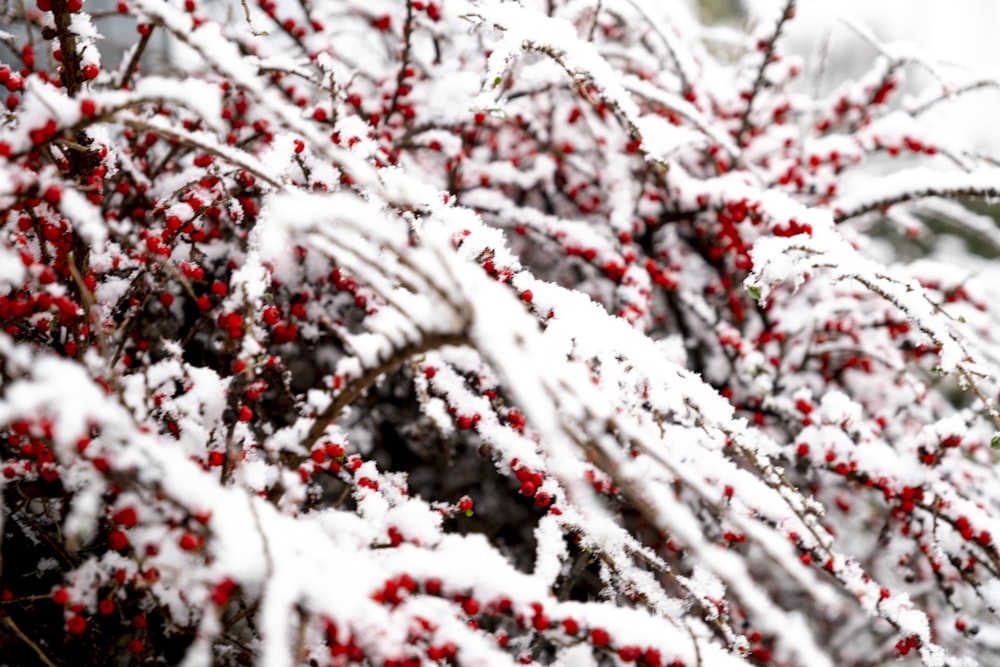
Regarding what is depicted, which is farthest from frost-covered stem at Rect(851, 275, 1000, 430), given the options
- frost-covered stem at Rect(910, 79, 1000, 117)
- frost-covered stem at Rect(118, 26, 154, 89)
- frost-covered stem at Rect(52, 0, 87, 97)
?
frost-covered stem at Rect(118, 26, 154, 89)

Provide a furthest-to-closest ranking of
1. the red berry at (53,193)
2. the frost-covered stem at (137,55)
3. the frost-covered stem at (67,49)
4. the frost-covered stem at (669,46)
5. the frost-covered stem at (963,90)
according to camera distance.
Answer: the frost-covered stem at (963,90) < the frost-covered stem at (669,46) < the frost-covered stem at (137,55) < the frost-covered stem at (67,49) < the red berry at (53,193)

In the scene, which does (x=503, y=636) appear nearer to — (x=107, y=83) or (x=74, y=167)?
(x=74, y=167)

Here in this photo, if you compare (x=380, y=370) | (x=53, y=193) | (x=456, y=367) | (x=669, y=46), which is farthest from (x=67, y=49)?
(x=669, y=46)

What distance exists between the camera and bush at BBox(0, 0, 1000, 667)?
30.3 inches

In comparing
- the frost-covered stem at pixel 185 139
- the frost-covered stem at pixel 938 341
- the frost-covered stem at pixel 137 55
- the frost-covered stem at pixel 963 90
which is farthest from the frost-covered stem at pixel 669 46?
the frost-covered stem at pixel 185 139

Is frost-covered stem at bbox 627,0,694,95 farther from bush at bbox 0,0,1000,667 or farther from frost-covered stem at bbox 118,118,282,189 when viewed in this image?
frost-covered stem at bbox 118,118,282,189

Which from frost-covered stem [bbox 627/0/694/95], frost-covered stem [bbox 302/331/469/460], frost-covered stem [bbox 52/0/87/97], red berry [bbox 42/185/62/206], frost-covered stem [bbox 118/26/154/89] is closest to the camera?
frost-covered stem [bbox 302/331/469/460]

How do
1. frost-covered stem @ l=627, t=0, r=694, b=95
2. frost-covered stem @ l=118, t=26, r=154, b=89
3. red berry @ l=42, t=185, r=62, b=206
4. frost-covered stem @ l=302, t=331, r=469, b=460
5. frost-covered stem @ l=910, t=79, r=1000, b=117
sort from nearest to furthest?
1. frost-covered stem @ l=302, t=331, r=469, b=460
2. red berry @ l=42, t=185, r=62, b=206
3. frost-covered stem @ l=118, t=26, r=154, b=89
4. frost-covered stem @ l=627, t=0, r=694, b=95
5. frost-covered stem @ l=910, t=79, r=1000, b=117

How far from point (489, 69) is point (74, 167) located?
2.34 feet

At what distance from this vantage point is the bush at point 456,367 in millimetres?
769

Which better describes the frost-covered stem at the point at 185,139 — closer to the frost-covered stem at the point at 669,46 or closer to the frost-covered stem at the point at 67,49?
the frost-covered stem at the point at 67,49

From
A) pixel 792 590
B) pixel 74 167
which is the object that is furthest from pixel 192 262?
pixel 792 590

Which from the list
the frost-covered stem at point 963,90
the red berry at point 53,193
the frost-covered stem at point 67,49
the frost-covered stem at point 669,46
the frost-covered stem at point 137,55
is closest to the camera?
the red berry at point 53,193

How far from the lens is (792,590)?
2.39 meters
